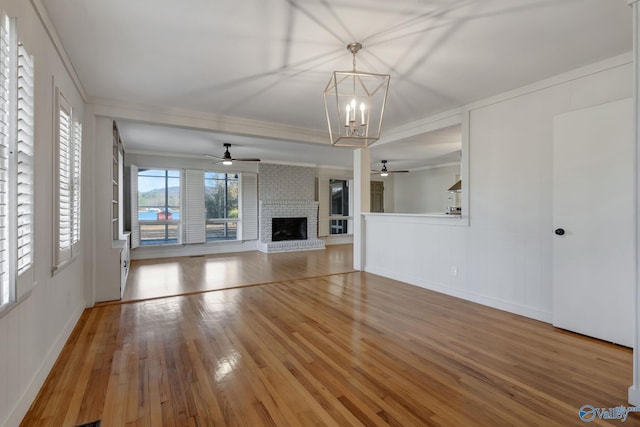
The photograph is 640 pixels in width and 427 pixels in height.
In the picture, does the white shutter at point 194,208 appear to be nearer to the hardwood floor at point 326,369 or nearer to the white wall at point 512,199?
the hardwood floor at point 326,369

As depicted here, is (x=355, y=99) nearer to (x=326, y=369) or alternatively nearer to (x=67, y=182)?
(x=326, y=369)

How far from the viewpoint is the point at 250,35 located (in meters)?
2.42

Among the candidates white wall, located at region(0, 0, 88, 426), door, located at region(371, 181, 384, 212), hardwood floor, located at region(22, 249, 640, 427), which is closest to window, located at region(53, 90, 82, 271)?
white wall, located at region(0, 0, 88, 426)

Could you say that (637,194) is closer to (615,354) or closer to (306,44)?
(615,354)

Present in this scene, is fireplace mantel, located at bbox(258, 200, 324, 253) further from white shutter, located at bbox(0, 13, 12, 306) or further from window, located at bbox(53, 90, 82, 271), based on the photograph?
white shutter, located at bbox(0, 13, 12, 306)

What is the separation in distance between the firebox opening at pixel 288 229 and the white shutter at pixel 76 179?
18.3 ft

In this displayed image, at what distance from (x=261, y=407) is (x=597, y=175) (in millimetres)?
3418

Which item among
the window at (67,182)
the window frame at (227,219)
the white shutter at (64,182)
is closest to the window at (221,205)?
the window frame at (227,219)

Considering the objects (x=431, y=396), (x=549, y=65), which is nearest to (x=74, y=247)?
(x=431, y=396)

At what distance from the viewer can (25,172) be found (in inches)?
72.2

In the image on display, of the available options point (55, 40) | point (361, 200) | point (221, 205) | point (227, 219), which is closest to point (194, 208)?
point (221, 205)

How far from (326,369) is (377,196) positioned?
9.15 metres

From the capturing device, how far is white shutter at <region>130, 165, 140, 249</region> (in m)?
6.83

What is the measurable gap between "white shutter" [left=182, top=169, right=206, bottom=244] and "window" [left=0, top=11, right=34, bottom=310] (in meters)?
5.99
